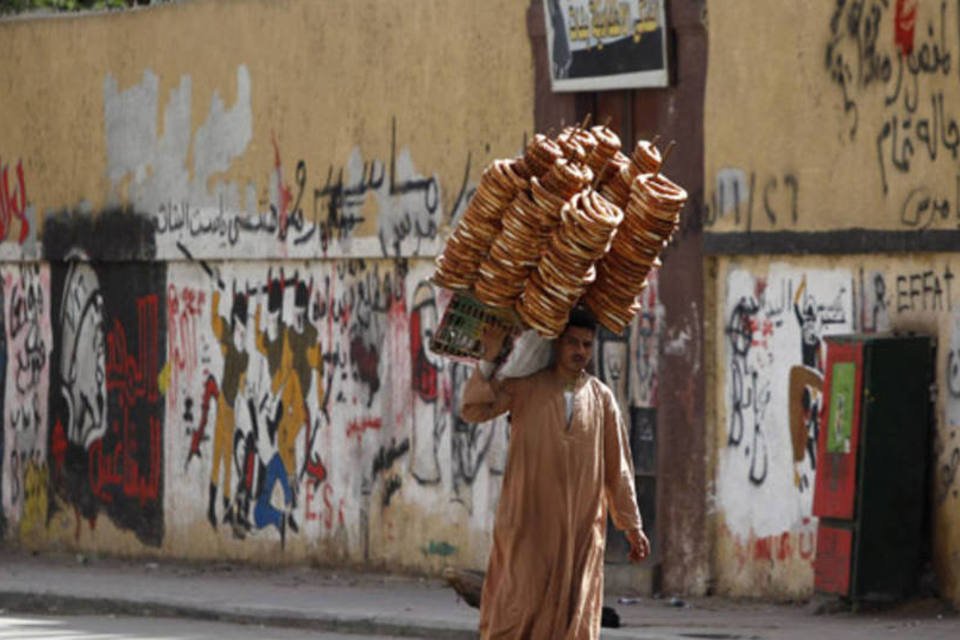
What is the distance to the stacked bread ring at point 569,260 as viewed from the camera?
34.1 feet

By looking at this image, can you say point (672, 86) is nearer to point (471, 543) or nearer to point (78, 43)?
point (471, 543)

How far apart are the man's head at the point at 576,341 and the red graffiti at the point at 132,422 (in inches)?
443

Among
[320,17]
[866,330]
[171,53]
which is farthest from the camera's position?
[171,53]

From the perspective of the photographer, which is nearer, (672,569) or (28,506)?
(672,569)

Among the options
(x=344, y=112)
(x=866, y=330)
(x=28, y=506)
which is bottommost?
(x=28, y=506)

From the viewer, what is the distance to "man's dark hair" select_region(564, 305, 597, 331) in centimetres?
1065

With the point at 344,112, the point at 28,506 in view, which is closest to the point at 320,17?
the point at 344,112

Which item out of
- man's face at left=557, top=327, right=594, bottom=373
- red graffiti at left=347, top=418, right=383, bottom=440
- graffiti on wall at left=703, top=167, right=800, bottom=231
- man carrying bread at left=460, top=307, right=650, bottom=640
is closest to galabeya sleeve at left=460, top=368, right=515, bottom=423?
man carrying bread at left=460, top=307, right=650, bottom=640

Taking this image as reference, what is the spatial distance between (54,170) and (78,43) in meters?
1.13

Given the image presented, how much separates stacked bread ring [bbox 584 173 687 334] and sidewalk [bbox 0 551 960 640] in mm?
4691

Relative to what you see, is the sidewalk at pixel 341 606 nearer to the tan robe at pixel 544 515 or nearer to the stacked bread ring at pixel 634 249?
the tan robe at pixel 544 515

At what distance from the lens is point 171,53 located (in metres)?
21.2

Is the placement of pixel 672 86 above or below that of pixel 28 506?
above

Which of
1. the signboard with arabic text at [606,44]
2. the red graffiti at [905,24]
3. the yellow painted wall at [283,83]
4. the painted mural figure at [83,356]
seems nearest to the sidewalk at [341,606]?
the painted mural figure at [83,356]
